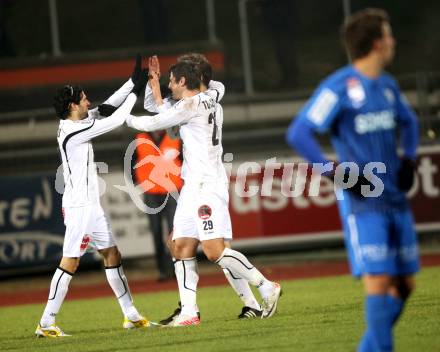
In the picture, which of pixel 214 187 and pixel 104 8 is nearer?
pixel 214 187

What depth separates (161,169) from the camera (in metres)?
14.3

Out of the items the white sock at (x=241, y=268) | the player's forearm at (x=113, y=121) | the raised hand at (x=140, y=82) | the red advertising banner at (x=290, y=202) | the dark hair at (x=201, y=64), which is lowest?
the red advertising banner at (x=290, y=202)

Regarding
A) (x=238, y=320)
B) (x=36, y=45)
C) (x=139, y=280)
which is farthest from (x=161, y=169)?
(x=36, y=45)

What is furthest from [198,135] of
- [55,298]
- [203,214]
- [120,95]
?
[55,298]

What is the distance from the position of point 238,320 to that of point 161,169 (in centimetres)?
575

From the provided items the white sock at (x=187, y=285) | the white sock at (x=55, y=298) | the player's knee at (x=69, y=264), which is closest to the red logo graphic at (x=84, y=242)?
the player's knee at (x=69, y=264)

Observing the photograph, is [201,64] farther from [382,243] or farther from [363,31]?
[382,243]

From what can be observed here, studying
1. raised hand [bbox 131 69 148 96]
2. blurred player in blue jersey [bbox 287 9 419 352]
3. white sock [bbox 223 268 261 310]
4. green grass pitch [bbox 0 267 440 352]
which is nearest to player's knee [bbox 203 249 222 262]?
white sock [bbox 223 268 261 310]

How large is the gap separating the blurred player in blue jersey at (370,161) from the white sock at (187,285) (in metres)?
3.24

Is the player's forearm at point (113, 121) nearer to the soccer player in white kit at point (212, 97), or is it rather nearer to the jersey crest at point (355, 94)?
the soccer player in white kit at point (212, 97)

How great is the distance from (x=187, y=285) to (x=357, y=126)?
3532 mm

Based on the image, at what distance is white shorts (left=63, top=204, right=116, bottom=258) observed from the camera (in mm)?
8688

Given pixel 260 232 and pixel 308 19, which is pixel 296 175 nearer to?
pixel 260 232

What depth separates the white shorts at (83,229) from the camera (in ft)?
28.5
